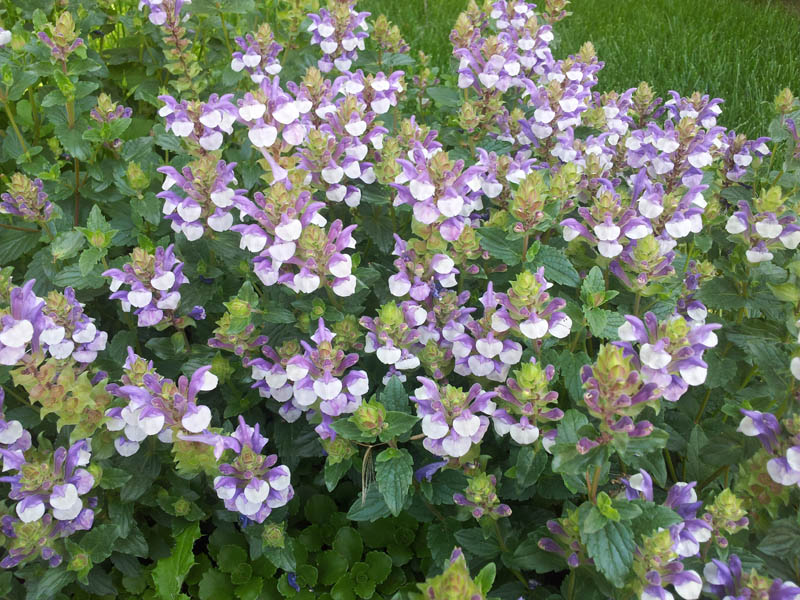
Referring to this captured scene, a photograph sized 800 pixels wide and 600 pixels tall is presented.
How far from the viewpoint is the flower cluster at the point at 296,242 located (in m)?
1.76

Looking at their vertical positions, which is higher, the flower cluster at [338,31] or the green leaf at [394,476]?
the flower cluster at [338,31]

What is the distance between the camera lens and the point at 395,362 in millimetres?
1850

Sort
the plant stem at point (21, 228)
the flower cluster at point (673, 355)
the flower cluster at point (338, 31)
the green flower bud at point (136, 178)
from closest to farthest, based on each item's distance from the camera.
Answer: the flower cluster at point (673, 355) < the green flower bud at point (136, 178) < the plant stem at point (21, 228) < the flower cluster at point (338, 31)

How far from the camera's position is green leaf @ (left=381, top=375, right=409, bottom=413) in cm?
184

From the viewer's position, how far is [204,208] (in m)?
2.04

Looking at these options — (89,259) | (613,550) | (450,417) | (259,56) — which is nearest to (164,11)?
(259,56)

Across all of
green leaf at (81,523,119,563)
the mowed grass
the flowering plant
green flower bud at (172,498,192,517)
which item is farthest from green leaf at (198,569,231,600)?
the mowed grass

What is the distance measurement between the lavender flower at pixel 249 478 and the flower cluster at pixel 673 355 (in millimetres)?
970

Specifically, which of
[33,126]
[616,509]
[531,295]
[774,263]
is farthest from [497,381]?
[33,126]

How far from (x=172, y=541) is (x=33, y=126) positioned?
1.99 m

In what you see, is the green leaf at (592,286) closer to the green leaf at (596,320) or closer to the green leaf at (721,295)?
the green leaf at (596,320)

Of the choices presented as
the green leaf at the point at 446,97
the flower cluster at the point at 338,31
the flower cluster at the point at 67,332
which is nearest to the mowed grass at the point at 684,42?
the green leaf at the point at 446,97

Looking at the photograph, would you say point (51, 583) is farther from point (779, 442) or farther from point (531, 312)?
point (779, 442)

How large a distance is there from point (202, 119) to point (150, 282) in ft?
1.73
